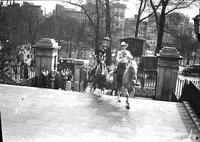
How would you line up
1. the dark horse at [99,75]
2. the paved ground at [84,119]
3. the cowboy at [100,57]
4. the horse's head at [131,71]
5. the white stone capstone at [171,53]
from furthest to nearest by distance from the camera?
the white stone capstone at [171,53] < the dark horse at [99,75] < the cowboy at [100,57] < the horse's head at [131,71] < the paved ground at [84,119]

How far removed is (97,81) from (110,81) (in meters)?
1.66

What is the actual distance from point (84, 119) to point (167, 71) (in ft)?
19.1

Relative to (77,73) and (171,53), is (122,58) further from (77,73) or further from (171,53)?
(77,73)

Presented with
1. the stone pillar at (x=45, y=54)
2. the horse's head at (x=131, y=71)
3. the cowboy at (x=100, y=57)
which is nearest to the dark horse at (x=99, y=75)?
the cowboy at (x=100, y=57)

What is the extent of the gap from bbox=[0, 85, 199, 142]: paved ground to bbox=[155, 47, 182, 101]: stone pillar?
185 centimetres

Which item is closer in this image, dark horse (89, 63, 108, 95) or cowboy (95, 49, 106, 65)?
cowboy (95, 49, 106, 65)

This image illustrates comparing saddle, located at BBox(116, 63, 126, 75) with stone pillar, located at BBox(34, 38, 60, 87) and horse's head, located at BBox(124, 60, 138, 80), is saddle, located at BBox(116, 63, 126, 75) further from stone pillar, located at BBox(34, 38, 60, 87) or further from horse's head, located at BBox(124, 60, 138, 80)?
stone pillar, located at BBox(34, 38, 60, 87)

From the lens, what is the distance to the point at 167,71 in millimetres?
12531

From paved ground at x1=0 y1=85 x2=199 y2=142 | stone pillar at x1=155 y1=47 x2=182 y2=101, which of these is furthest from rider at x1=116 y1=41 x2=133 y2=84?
stone pillar at x1=155 y1=47 x2=182 y2=101

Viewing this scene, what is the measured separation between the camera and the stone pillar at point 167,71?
12.4 metres

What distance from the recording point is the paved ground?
700cm

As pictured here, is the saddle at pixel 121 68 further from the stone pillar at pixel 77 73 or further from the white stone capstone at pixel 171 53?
the stone pillar at pixel 77 73

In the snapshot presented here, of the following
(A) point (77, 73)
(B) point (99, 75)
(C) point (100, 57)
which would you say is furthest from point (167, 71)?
(A) point (77, 73)

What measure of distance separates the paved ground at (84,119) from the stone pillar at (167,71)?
6.06ft
